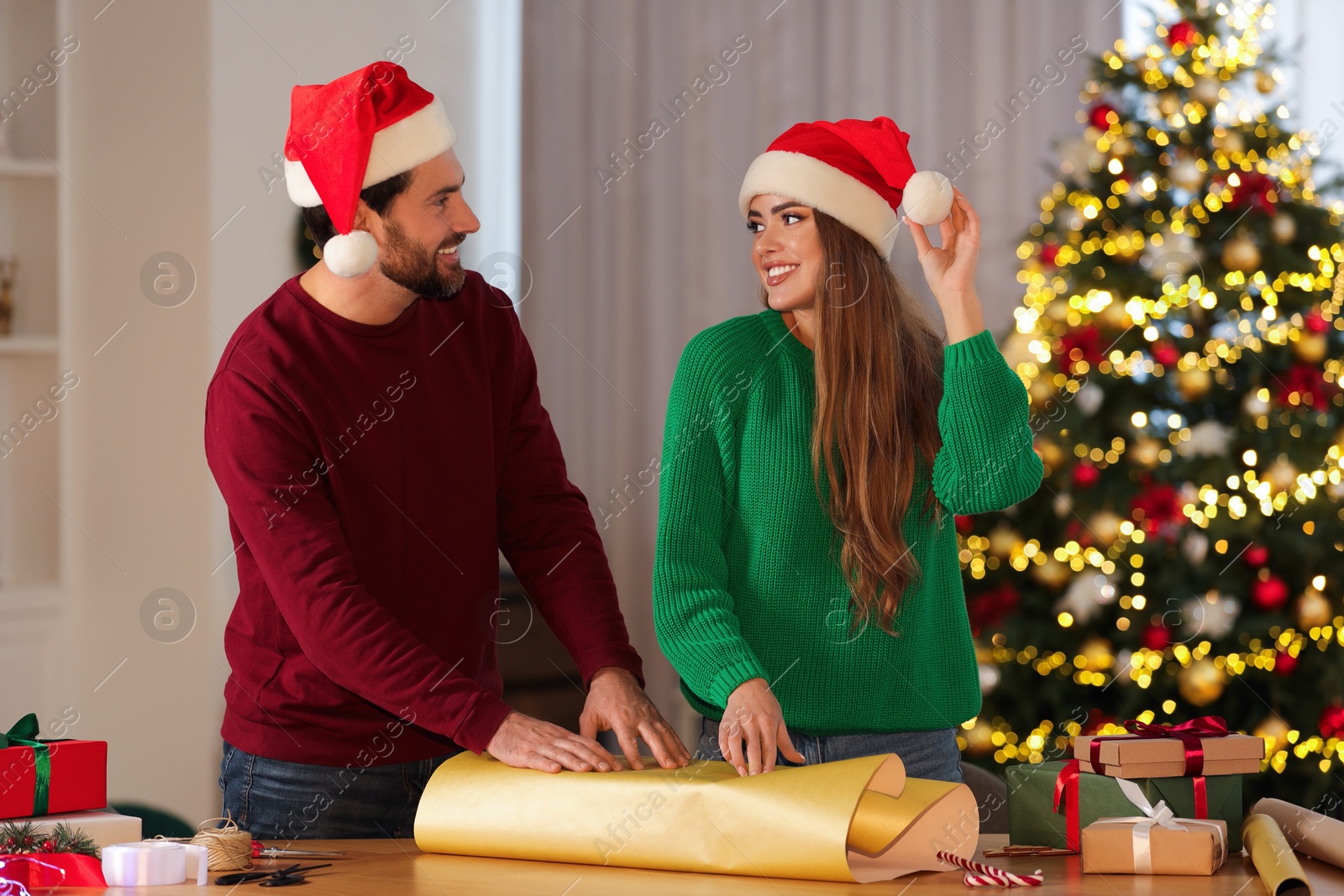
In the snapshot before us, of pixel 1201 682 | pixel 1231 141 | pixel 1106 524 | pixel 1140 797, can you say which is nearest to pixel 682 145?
pixel 1231 141

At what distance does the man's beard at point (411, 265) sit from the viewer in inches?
69.1

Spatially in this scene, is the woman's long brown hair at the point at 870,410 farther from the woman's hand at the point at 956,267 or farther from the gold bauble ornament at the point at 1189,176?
the gold bauble ornament at the point at 1189,176

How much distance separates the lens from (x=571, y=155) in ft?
15.5

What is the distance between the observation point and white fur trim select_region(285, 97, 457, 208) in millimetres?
1776

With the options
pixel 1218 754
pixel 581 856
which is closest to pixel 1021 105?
pixel 1218 754

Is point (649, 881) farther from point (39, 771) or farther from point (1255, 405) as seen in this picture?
point (1255, 405)

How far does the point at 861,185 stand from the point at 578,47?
125 inches

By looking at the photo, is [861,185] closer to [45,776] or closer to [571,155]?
[45,776]

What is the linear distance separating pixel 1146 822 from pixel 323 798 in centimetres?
99

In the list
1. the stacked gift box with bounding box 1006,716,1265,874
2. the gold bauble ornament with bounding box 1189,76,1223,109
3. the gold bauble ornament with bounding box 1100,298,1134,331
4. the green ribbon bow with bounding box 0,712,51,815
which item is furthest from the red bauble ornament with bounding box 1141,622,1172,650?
the green ribbon bow with bounding box 0,712,51,815

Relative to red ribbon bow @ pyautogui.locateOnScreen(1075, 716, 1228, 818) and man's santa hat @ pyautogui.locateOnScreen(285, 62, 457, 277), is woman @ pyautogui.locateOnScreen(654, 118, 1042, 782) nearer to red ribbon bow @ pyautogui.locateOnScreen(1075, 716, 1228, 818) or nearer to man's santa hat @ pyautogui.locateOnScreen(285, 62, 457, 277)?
red ribbon bow @ pyautogui.locateOnScreen(1075, 716, 1228, 818)

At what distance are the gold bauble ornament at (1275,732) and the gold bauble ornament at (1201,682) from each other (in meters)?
0.12

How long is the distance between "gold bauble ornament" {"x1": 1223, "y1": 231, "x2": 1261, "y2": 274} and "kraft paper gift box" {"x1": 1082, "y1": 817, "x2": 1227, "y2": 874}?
6.90 feet

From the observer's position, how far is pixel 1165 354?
10.2 ft
